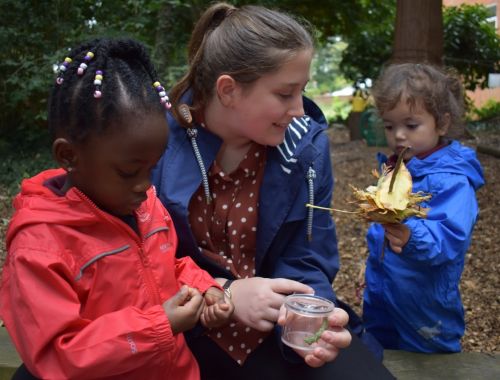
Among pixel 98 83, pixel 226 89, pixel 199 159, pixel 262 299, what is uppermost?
pixel 98 83

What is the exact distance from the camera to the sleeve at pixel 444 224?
228 cm

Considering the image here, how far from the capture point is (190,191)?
207 centimetres

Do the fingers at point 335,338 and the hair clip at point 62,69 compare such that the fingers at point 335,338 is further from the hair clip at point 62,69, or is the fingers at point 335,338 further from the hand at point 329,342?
the hair clip at point 62,69

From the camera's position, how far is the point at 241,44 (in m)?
2.03

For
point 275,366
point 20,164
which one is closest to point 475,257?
point 275,366

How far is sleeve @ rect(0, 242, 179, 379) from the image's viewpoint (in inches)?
59.5

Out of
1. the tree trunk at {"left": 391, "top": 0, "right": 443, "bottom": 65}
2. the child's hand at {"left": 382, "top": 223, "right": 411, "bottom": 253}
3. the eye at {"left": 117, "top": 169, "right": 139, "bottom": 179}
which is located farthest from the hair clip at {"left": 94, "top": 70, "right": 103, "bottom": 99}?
the tree trunk at {"left": 391, "top": 0, "right": 443, "bottom": 65}

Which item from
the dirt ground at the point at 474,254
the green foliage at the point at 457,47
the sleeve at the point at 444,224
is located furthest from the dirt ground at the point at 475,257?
the green foliage at the point at 457,47

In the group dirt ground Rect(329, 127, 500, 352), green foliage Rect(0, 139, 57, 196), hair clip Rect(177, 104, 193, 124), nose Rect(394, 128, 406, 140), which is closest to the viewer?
hair clip Rect(177, 104, 193, 124)

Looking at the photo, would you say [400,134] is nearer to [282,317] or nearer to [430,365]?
[430,365]

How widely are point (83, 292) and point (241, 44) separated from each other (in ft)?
3.16

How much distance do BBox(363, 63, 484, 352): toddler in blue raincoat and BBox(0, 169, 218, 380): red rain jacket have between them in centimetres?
104

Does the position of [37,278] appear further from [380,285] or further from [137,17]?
[137,17]

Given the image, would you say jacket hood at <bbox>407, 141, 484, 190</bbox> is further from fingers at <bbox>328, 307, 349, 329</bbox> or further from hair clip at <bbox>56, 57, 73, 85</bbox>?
hair clip at <bbox>56, 57, 73, 85</bbox>
